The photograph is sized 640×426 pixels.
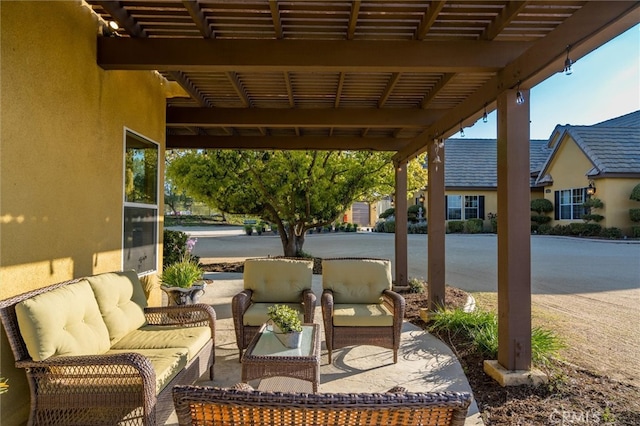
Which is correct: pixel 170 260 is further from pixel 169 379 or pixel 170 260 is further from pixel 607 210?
pixel 607 210

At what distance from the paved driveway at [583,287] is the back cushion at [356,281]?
2185 millimetres

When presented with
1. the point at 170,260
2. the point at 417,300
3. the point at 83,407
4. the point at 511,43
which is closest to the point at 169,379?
the point at 83,407

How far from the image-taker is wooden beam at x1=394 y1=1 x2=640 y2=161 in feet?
8.41

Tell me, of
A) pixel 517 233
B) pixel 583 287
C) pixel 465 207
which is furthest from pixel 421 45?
pixel 465 207

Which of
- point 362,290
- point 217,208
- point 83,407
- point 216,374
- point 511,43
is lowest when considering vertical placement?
point 216,374

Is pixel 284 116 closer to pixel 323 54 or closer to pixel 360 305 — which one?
pixel 323 54

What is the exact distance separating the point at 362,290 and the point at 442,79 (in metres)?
2.90

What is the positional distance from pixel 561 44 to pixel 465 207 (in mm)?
24107

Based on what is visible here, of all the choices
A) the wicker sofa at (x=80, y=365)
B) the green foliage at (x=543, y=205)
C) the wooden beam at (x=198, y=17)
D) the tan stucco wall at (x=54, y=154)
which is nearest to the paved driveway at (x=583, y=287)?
the wicker sofa at (x=80, y=365)

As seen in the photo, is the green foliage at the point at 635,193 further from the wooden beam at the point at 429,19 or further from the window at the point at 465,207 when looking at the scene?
the wooden beam at the point at 429,19

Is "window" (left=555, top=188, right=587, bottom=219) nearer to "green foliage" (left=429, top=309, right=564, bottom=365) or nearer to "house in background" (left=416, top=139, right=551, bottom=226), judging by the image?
"house in background" (left=416, top=139, right=551, bottom=226)

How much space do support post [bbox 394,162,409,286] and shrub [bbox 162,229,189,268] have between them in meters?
4.58

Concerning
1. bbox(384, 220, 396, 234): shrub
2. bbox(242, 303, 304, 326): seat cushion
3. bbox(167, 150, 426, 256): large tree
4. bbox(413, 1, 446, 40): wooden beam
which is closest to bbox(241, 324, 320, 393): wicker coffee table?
bbox(242, 303, 304, 326): seat cushion

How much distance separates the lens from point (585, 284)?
8.66 m
